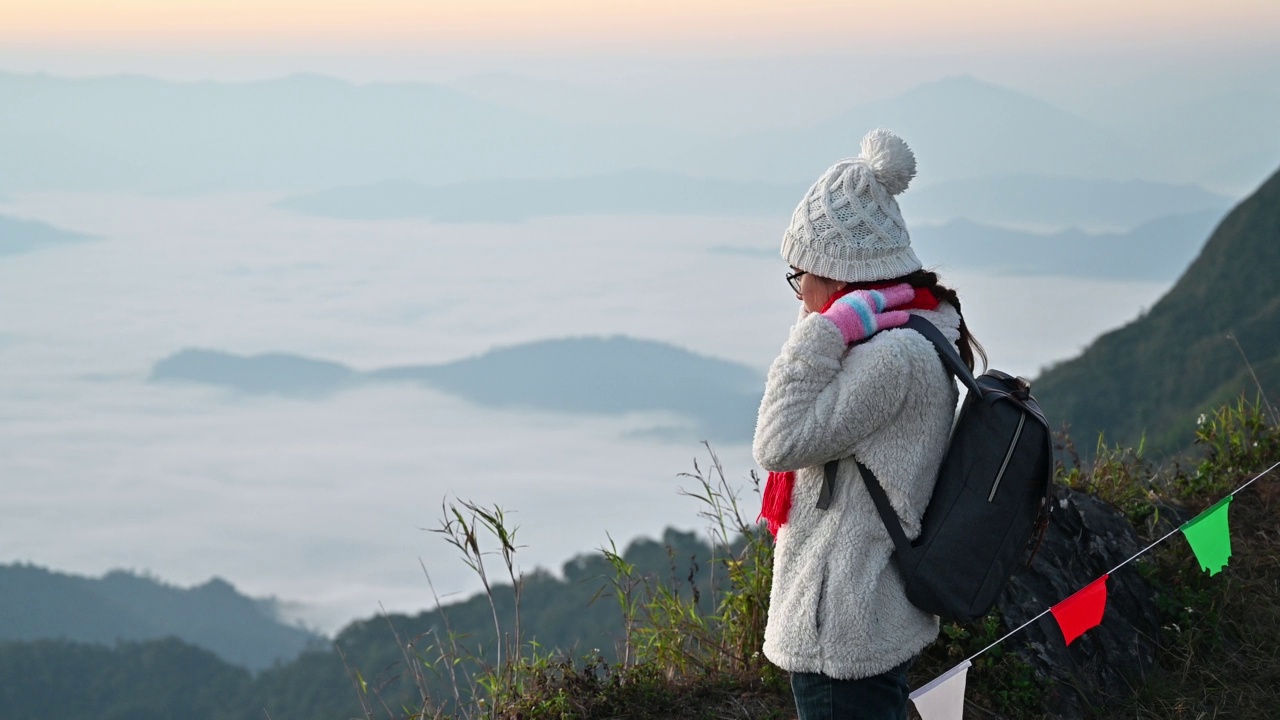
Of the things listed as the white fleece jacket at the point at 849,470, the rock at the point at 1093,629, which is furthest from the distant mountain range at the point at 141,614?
the white fleece jacket at the point at 849,470

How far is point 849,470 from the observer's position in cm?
228

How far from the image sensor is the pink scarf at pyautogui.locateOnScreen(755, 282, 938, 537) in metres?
2.35

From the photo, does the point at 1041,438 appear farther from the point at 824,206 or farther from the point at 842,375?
the point at 824,206

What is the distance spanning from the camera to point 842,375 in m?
2.21

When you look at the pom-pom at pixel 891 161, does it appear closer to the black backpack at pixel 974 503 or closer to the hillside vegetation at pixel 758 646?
the black backpack at pixel 974 503

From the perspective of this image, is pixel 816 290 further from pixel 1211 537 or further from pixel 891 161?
pixel 1211 537

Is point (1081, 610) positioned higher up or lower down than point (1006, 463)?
lower down

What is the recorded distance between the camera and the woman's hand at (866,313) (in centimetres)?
221

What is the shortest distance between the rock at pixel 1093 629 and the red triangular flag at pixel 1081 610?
1.25ft

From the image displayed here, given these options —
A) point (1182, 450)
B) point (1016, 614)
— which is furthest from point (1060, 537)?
point (1182, 450)

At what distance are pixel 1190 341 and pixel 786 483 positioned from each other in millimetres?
27500

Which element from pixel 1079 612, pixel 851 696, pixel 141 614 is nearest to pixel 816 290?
pixel 851 696

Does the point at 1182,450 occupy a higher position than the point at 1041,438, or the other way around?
the point at 1041,438

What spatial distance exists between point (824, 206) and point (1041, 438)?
0.63 meters
